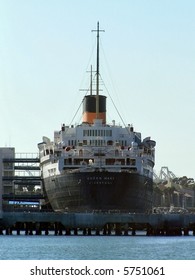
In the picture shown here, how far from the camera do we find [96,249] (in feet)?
278

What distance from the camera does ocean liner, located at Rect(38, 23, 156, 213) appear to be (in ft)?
444

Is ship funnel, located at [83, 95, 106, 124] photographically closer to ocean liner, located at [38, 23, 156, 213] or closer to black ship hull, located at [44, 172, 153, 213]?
ocean liner, located at [38, 23, 156, 213]

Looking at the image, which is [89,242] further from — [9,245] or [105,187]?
[105,187]

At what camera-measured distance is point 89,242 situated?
9688cm

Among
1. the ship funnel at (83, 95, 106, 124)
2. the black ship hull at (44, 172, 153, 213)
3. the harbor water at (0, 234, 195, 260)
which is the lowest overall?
the harbor water at (0, 234, 195, 260)

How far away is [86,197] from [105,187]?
2385 mm

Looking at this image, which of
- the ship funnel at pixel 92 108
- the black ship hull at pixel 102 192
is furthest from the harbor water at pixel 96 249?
the ship funnel at pixel 92 108

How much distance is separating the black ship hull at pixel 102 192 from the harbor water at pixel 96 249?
1285 inches

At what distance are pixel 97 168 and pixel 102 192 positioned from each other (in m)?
3.56

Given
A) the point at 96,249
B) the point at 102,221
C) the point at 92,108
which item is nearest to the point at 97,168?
the point at 92,108

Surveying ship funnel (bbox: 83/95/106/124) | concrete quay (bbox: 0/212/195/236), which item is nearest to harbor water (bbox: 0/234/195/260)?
concrete quay (bbox: 0/212/195/236)

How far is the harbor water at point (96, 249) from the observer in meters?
75.6
